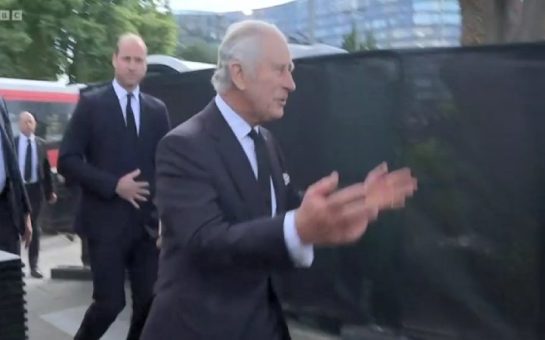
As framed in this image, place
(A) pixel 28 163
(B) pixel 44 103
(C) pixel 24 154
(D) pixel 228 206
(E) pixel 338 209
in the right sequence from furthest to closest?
(B) pixel 44 103
(C) pixel 24 154
(A) pixel 28 163
(D) pixel 228 206
(E) pixel 338 209

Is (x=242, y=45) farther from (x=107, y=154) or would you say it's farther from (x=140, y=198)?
(x=107, y=154)

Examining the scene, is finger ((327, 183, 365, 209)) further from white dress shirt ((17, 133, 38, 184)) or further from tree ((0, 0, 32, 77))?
tree ((0, 0, 32, 77))

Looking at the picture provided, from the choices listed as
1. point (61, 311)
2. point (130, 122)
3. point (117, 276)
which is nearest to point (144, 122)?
point (130, 122)

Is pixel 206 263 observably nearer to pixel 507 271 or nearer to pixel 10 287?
pixel 10 287

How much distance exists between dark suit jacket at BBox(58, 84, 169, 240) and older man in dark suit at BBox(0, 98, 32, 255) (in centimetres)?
39

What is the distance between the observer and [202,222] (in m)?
2.49

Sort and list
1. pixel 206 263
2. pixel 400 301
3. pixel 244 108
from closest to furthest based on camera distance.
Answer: pixel 206 263 < pixel 244 108 < pixel 400 301

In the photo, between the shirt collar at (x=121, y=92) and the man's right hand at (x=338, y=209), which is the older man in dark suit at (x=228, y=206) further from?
the shirt collar at (x=121, y=92)

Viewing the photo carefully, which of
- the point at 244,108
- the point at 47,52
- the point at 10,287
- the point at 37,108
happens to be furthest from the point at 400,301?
the point at 47,52

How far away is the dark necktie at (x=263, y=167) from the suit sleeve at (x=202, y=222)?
0.19 m

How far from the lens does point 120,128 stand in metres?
5.10

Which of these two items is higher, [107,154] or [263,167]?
[263,167]

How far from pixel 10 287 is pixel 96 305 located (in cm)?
131

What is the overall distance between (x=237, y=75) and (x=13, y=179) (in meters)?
3.08
